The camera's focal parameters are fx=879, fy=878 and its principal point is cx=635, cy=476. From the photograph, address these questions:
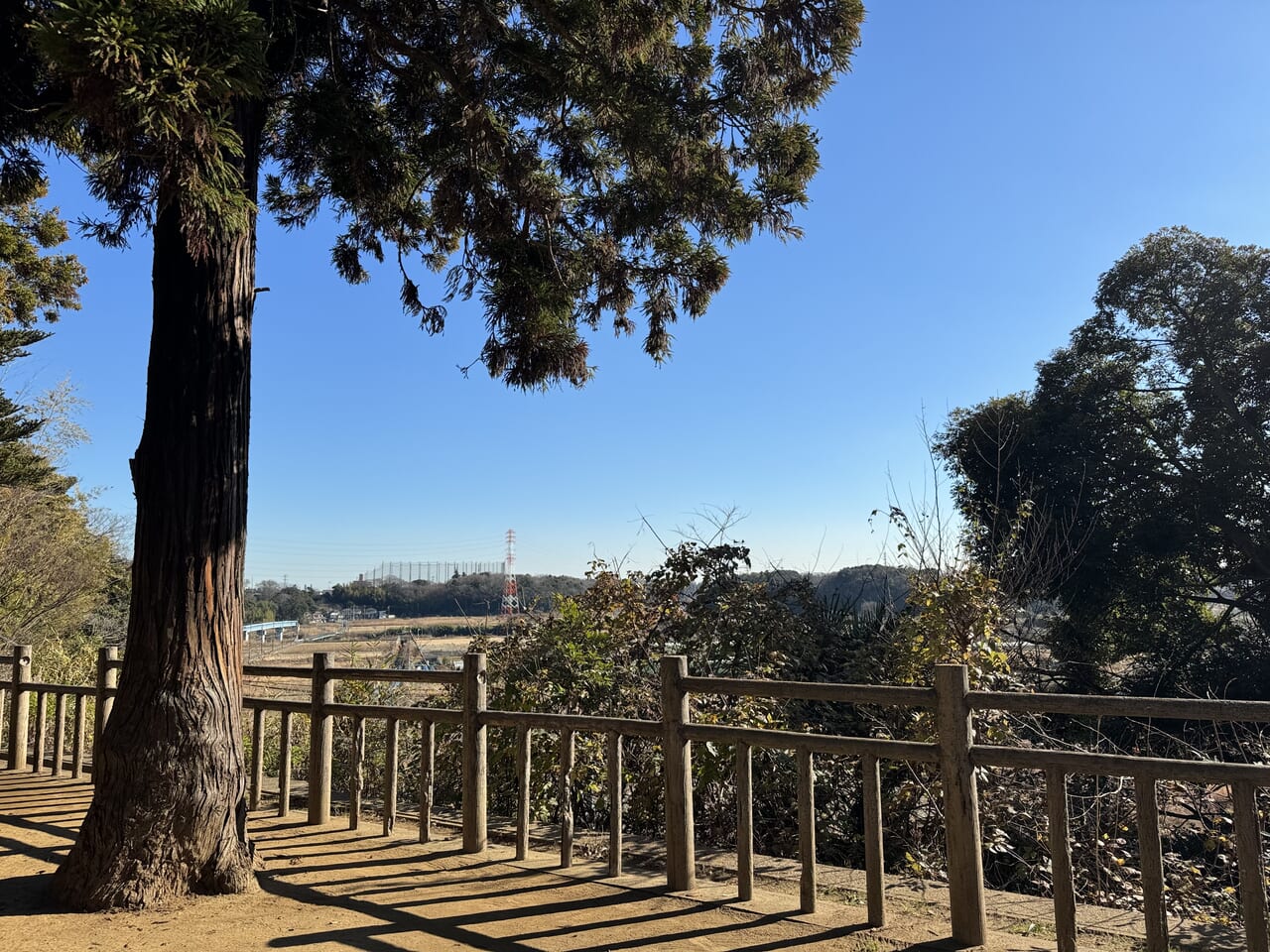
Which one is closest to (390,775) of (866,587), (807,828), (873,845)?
(807,828)

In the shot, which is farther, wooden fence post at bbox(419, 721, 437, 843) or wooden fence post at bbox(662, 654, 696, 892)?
wooden fence post at bbox(419, 721, 437, 843)

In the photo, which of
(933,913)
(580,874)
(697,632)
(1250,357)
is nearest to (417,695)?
(697,632)

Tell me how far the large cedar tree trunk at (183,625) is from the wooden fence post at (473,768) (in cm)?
126

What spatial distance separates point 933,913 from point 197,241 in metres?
4.45

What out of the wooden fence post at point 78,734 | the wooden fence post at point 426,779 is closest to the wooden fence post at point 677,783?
the wooden fence post at point 426,779

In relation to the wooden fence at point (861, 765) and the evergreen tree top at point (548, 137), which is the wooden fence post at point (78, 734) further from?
the evergreen tree top at point (548, 137)

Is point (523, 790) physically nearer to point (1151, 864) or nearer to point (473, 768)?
point (473, 768)

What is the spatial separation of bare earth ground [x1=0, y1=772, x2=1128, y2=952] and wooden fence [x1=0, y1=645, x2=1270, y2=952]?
16 cm

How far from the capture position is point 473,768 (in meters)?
5.28

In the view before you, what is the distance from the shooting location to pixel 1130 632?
1446cm

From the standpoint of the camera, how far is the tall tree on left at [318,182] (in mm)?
3207

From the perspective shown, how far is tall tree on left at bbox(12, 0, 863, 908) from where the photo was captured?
10.5 ft

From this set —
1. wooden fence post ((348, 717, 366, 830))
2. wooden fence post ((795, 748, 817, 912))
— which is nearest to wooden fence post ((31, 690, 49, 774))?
wooden fence post ((348, 717, 366, 830))

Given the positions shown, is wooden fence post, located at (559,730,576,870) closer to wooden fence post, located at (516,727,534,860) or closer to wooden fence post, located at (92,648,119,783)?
wooden fence post, located at (516,727,534,860)
